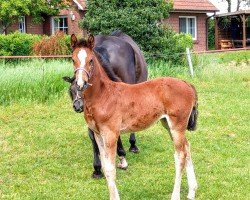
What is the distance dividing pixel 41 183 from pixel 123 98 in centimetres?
200

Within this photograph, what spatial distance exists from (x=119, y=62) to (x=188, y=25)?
27.3m

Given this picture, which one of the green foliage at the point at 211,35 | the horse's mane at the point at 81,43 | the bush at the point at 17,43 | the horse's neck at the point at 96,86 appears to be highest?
the green foliage at the point at 211,35

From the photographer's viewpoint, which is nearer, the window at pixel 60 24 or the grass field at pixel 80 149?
the grass field at pixel 80 149

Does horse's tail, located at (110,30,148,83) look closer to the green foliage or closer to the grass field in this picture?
the grass field

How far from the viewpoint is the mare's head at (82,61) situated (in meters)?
5.39

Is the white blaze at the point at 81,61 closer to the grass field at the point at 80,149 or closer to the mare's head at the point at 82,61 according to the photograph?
the mare's head at the point at 82,61

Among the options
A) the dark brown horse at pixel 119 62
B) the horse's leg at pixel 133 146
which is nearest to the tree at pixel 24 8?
the dark brown horse at pixel 119 62

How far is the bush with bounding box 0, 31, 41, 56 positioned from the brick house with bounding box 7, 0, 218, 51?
6.50 meters

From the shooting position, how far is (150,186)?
22.8 feet

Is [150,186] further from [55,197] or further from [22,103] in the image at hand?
[22,103]

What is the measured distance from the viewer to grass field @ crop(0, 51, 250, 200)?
271 inches

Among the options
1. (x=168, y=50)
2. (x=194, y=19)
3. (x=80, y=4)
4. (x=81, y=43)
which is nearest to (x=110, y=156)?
(x=81, y=43)

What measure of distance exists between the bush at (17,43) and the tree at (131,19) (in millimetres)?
4409

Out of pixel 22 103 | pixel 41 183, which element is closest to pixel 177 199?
pixel 41 183
